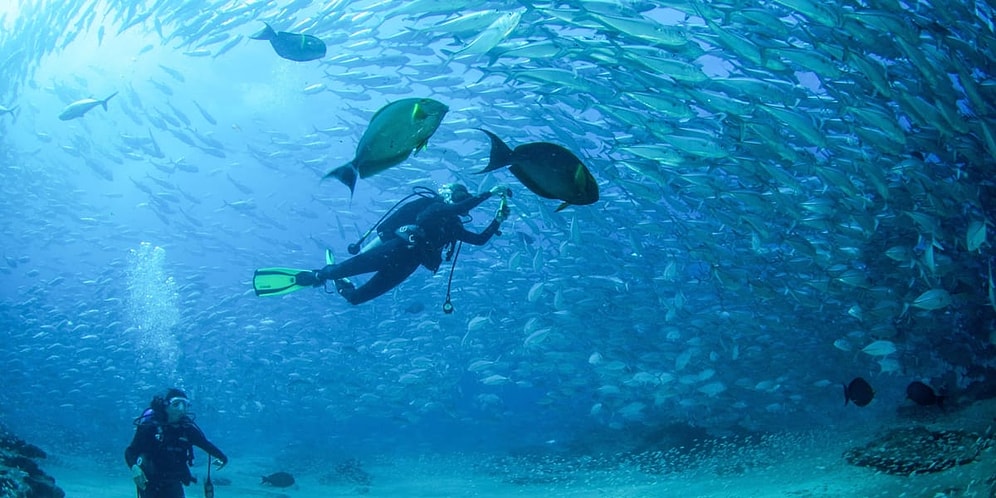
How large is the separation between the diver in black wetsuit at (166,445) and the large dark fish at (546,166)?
14.7ft

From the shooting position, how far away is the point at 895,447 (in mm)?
9219

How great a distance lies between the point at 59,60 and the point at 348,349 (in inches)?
765

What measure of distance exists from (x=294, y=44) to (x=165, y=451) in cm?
467

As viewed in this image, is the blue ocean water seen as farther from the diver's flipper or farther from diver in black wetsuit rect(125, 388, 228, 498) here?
diver in black wetsuit rect(125, 388, 228, 498)

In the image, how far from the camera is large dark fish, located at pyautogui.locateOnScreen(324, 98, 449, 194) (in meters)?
2.71

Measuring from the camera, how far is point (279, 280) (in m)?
6.35

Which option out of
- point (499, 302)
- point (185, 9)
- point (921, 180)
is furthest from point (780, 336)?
point (185, 9)

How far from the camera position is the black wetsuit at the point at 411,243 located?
565 centimetres

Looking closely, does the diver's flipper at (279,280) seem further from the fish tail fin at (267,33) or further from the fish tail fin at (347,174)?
the fish tail fin at (347,174)

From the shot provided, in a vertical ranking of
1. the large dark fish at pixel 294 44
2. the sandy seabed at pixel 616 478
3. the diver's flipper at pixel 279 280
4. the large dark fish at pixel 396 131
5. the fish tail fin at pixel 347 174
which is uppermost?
the large dark fish at pixel 294 44

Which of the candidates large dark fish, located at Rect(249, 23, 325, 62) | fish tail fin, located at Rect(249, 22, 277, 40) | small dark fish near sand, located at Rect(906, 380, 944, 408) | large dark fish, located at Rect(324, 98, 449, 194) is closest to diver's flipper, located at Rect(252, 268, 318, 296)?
large dark fish, located at Rect(249, 23, 325, 62)

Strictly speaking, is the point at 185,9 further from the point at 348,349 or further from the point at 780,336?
the point at 780,336

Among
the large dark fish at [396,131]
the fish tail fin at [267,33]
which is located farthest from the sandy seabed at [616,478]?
the fish tail fin at [267,33]

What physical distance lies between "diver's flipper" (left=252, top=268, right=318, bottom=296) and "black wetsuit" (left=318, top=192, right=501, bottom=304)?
0.18 m
